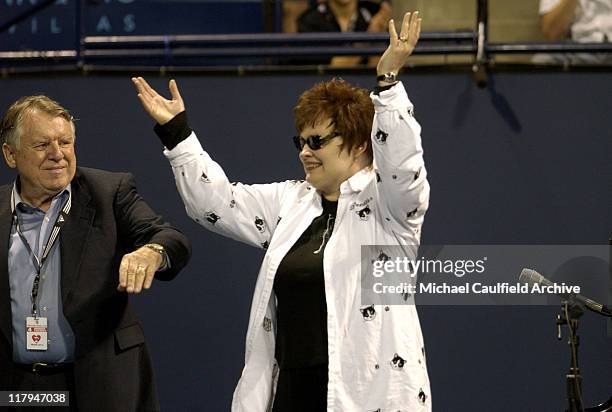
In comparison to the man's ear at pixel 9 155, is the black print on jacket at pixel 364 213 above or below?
below

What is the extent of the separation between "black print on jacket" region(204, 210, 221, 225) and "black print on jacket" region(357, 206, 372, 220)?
46 cm

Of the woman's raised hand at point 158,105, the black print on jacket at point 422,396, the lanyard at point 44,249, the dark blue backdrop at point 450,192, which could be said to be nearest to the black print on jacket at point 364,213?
the black print on jacket at point 422,396

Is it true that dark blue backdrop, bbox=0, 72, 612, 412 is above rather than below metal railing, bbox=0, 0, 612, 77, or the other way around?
below

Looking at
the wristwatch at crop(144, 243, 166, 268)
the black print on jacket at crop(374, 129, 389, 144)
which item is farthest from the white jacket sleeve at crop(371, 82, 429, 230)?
the wristwatch at crop(144, 243, 166, 268)

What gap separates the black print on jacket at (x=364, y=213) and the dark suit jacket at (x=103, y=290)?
1.70 feet

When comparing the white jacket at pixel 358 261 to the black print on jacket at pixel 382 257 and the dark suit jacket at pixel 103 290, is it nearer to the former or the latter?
the black print on jacket at pixel 382 257

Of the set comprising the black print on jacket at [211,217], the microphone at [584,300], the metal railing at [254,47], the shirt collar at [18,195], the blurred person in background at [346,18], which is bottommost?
the microphone at [584,300]

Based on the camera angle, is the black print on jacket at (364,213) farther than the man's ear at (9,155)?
No

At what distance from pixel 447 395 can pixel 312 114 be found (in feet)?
6.39

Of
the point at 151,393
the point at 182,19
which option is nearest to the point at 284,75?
the point at 182,19

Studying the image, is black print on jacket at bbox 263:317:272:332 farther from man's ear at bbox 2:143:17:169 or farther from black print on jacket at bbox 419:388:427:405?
man's ear at bbox 2:143:17:169

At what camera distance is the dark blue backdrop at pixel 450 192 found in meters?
4.65

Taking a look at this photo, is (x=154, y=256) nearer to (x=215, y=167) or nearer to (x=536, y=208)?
(x=215, y=167)

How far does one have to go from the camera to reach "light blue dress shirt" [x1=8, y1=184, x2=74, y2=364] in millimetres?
3119
